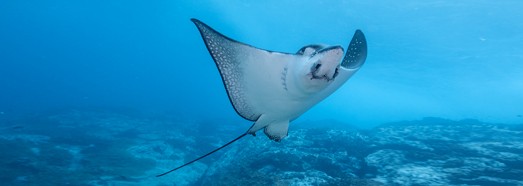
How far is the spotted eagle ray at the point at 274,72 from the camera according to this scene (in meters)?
2.95

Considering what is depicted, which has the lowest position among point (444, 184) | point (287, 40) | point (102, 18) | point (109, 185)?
point (444, 184)

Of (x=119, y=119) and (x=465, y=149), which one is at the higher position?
(x=119, y=119)

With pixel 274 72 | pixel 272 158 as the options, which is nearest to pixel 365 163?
pixel 272 158

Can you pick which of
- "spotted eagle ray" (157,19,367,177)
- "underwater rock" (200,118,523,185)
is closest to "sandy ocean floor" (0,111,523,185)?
"underwater rock" (200,118,523,185)

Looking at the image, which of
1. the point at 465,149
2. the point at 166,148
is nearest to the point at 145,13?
the point at 166,148

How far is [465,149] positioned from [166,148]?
12648 millimetres

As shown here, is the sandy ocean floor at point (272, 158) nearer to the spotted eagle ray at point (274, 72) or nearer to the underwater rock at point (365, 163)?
the underwater rock at point (365, 163)

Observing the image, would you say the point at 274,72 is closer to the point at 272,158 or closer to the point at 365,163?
the point at 272,158

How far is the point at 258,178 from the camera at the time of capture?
24.5 ft

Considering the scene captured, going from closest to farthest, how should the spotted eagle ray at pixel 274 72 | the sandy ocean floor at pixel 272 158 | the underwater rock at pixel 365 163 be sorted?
the spotted eagle ray at pixel 274 72, the underwater rock at pixel 365 163, the sandy ocean floor at pixel 272 158

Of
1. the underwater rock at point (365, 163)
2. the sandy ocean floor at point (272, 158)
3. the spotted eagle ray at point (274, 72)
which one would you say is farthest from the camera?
the sandy ocean floor at point (272, 158)

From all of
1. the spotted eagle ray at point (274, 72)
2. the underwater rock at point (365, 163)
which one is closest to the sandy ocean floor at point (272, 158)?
the underwater rock at point (365, 163)

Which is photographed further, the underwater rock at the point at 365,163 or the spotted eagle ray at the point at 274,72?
the underwater rock at the point at 365,163

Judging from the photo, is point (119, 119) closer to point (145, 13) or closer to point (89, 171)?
point (89, 171)
